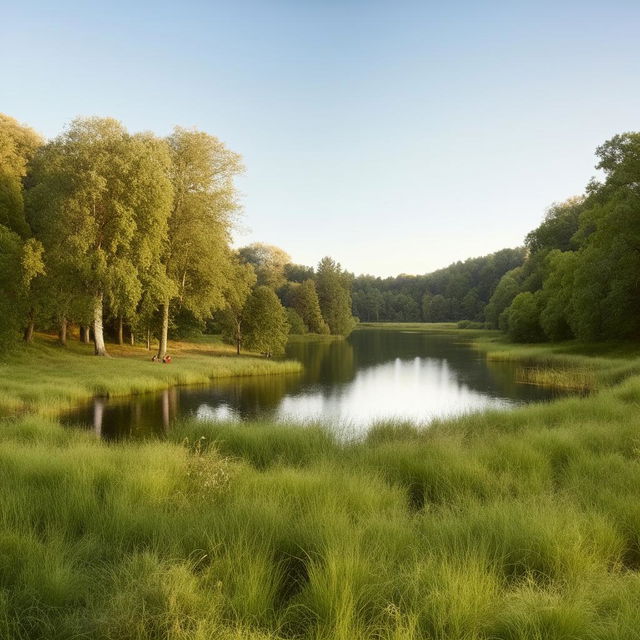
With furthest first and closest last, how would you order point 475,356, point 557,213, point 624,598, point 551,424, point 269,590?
1. point 557,213
2. point 475,356
3. point 551,424
4. point 269,590
5. point 624,598

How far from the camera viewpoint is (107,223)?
26.2m

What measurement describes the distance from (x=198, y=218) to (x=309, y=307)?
50.2m

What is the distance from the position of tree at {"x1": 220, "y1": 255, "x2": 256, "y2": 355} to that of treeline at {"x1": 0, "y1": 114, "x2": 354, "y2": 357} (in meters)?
1.65

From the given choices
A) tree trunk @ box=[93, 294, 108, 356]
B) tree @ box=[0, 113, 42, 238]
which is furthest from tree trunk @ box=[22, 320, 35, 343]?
tree @ box=[0, 113, 42, 238]

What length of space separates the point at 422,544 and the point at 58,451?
6595 mm

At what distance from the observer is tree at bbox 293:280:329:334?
79500mm

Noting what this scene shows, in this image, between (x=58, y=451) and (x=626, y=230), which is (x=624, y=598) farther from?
(x=626, y=230)

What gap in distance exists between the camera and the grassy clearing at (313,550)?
3449 millimetres

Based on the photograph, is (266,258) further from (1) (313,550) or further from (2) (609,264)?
(1) (313,550)

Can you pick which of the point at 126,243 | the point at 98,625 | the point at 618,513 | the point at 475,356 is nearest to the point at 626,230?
the point at 475,356

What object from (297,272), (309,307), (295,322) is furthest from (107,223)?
(297,272)

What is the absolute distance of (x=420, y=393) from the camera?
25.8m

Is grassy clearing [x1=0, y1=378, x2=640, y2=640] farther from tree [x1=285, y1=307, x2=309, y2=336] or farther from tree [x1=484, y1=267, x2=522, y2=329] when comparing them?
tree [x1=484, y1=267, x2=522, y2=329]

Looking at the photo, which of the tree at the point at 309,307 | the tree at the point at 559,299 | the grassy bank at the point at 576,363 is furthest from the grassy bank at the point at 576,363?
the tree at the point at 309,307
